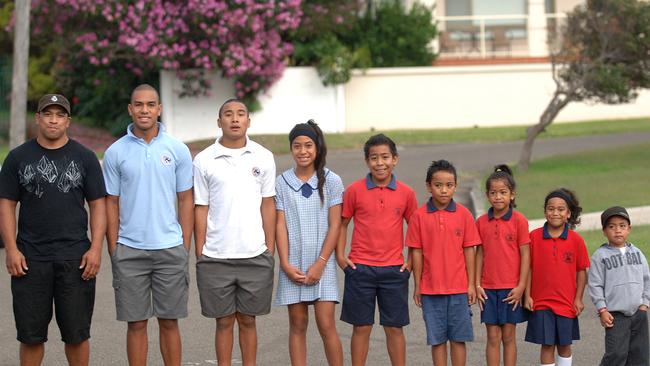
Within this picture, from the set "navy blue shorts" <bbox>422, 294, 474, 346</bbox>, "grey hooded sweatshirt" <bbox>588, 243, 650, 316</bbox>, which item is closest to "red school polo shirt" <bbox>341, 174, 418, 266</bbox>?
"navy blue shorts" <bbox>422, 294, 474, 346</bbox>

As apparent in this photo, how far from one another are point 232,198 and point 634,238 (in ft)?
19.6

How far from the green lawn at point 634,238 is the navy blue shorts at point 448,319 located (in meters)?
4.13

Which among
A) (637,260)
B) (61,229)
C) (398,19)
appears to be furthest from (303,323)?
(398,19)

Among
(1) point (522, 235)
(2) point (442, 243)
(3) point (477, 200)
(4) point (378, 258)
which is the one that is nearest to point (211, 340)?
(4) point (378, 258)

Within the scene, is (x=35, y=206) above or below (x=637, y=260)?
above

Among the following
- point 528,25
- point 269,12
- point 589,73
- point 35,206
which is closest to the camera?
point 35,206

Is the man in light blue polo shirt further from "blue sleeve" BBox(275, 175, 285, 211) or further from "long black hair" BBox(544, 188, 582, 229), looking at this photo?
"long black hair" BBox(544, 188, 582, 229)

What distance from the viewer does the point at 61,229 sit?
23.5 feet

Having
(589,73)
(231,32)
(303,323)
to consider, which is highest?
(231,32)

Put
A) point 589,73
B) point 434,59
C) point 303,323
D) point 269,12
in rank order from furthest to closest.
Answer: point 434,59 → point 269,12 → point 589,73 → point 303,323

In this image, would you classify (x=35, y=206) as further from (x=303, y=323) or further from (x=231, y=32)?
(x=231, y=32)

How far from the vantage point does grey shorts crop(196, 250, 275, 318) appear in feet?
24.7

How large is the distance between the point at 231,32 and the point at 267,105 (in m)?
2.85

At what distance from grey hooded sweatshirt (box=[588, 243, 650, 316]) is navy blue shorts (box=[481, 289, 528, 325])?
0.49 meters
